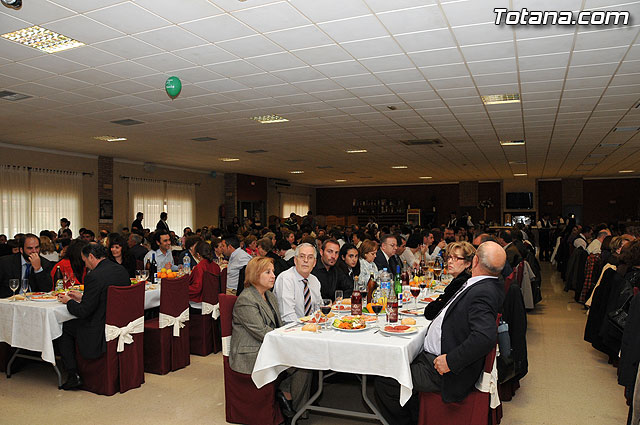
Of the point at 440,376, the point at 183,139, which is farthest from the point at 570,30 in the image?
the point at 183,139

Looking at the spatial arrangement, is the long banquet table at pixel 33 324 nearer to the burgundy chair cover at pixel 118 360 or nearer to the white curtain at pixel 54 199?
the burgundy chair cover at pixel 118 360

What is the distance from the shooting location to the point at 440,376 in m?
3.35

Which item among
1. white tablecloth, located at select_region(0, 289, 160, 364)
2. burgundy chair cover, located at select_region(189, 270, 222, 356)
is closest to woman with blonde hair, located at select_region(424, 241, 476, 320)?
burgundy chair cover, located at select_region(189, 270, 222, 356)

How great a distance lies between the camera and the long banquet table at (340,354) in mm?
3357

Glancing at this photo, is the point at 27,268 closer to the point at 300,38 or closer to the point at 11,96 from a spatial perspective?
the point at 11,96

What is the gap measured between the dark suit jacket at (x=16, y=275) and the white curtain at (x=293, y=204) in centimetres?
1821

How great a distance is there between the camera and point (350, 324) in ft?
12.4

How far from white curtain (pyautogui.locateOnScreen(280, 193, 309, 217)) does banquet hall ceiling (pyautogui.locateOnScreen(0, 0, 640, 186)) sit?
39.1ft

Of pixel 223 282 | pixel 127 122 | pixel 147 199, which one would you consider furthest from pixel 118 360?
pixel 147 199

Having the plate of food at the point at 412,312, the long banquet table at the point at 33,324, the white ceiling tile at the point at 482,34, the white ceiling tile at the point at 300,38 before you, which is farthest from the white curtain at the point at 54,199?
the white ceiling tile at the point at 482,34

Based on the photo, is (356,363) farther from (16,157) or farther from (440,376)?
(16,157)

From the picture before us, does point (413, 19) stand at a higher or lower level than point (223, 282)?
higher

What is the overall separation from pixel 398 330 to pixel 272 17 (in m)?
3.00

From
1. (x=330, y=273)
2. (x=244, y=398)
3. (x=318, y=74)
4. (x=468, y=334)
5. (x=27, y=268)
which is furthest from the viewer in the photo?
(x=318, y=74)
